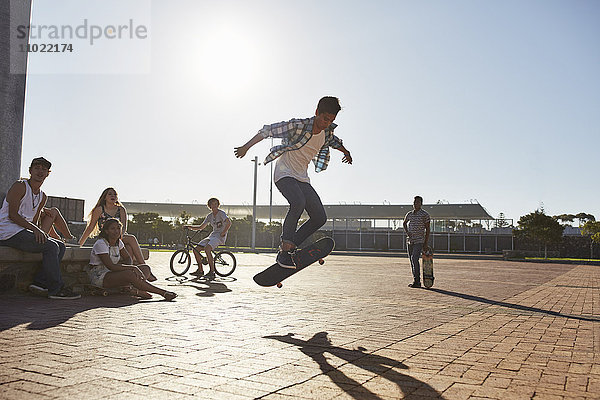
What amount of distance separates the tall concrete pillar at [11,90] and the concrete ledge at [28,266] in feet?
3.51

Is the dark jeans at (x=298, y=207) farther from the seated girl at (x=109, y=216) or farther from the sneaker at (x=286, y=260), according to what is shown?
the seated girl at (x=109, y=216)

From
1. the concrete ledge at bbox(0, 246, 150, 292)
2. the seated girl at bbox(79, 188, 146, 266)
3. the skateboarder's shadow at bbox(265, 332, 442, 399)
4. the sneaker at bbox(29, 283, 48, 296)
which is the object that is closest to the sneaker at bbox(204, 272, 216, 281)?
the seated girl at bbox(79, 188, 146, 266)

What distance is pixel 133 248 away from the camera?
793 centimetres

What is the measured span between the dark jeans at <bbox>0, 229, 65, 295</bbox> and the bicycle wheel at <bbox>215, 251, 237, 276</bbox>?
5.69 metres

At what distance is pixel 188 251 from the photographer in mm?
12680

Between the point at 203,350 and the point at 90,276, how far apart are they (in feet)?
13.2

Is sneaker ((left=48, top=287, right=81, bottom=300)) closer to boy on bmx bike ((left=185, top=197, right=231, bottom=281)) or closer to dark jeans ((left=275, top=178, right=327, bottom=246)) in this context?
dark jeans ((left=275, top=178, right=327, bottom=246))

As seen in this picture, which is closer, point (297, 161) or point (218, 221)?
point (297, 161)

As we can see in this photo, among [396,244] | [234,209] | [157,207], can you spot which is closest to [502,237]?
[396,244]

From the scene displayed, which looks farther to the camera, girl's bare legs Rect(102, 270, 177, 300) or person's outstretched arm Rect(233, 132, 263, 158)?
girl's bare legs Rect(102, 270, 177, 300)

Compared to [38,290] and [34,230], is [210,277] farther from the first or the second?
[34,230]

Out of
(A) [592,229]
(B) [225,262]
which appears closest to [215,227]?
(B) [225,262]

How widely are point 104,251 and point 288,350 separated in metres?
3.95

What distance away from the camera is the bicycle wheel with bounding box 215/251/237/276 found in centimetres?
1249
